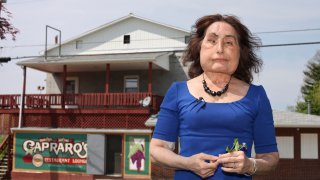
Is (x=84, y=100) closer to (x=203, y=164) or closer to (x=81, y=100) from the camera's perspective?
(x=81, y=100)

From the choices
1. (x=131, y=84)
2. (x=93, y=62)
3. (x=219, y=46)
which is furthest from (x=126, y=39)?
(x=219, y=46)

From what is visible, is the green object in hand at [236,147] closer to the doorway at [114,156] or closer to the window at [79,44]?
the doorway at [114,156]

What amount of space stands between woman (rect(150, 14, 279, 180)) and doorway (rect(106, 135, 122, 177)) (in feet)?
58.6

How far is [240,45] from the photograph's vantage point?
2545mm

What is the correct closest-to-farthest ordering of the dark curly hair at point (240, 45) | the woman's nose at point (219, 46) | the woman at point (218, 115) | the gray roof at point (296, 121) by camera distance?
the woman at point (218, 115) → the woman's nose at point (219, 46) → the dark curly hair at point (240, 45) → the gray roof at point (296, 121)

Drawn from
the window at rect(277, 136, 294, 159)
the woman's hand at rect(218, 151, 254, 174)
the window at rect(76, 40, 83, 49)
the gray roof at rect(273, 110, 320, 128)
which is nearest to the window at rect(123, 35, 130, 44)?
the window at rect(76, 40, 83, 49)

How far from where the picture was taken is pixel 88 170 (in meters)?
20.0

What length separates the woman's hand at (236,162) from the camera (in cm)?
209

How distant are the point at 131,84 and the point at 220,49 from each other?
21263mm

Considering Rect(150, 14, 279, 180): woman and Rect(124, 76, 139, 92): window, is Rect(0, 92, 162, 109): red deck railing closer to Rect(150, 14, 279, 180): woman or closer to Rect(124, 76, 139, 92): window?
Rect(124, 76, 139, 92): window

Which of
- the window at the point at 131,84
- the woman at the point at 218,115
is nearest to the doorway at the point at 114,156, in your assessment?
the window at the point at 131,84

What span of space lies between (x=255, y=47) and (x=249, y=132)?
22.8 inches

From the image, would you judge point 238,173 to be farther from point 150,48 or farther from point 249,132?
point 150,48

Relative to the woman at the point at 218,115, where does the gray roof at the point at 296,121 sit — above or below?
below
